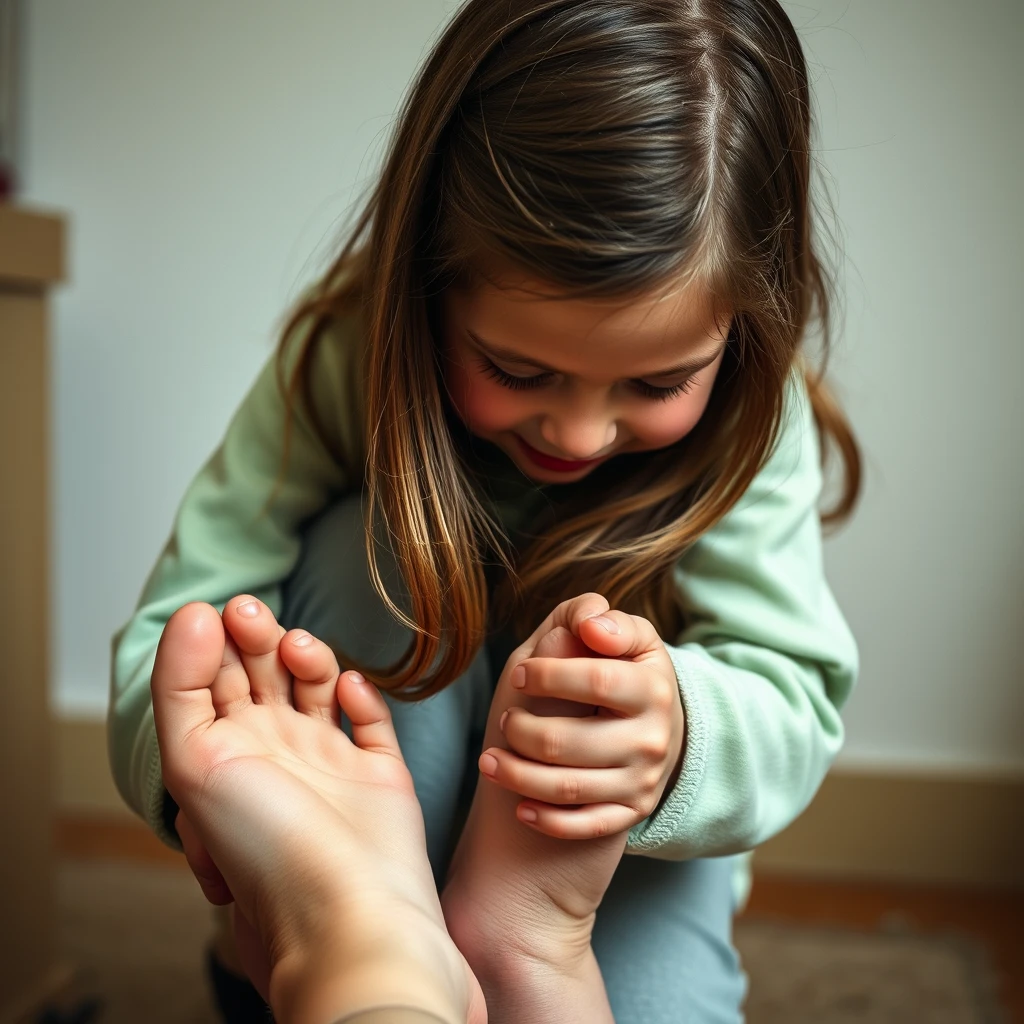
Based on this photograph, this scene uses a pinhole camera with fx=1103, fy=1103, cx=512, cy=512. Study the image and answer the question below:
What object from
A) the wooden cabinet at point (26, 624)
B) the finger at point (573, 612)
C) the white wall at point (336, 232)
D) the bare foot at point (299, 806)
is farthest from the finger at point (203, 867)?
the white wall at point (336, 232)

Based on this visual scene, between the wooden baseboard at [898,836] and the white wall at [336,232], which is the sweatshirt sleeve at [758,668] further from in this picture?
the wooden baseboard at [898,836]

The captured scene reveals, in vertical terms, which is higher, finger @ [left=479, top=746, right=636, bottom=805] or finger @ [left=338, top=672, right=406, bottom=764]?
finger @ [left=479, top=746, right=636, bottom=805]

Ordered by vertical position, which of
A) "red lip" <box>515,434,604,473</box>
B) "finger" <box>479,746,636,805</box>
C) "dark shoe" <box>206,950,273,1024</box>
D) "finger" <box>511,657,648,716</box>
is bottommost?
"dark shoe" <box>206,950,273,1024</box>

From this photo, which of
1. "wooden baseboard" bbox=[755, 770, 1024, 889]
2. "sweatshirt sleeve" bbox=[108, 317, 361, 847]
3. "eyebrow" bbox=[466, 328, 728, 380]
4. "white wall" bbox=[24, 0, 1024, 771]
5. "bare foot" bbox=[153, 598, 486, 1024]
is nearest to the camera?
"bare foot" bbox=[153, 598, 486, 1024]

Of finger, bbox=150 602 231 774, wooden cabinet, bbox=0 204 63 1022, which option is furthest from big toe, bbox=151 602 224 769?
wooden cabinet, bbox=0 204 63 1022

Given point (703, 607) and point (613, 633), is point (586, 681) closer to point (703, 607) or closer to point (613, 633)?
point (613, 633)

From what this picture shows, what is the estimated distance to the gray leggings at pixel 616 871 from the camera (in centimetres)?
64

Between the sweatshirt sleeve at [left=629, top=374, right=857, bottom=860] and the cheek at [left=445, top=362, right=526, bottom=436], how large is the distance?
0.16 m

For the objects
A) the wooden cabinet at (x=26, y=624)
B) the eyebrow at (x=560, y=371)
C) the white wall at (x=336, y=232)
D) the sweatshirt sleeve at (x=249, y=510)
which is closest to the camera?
the eyebrow at (x=560, y=371)

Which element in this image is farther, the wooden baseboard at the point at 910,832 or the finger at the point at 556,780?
the wooden baseboard at the point at 910,832

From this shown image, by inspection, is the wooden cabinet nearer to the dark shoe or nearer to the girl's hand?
the dark shoe

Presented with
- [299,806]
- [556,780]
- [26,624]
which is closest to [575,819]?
[556,780]

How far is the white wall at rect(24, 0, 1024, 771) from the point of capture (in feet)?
3.69

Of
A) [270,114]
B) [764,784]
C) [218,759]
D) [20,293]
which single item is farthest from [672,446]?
[270,114]
